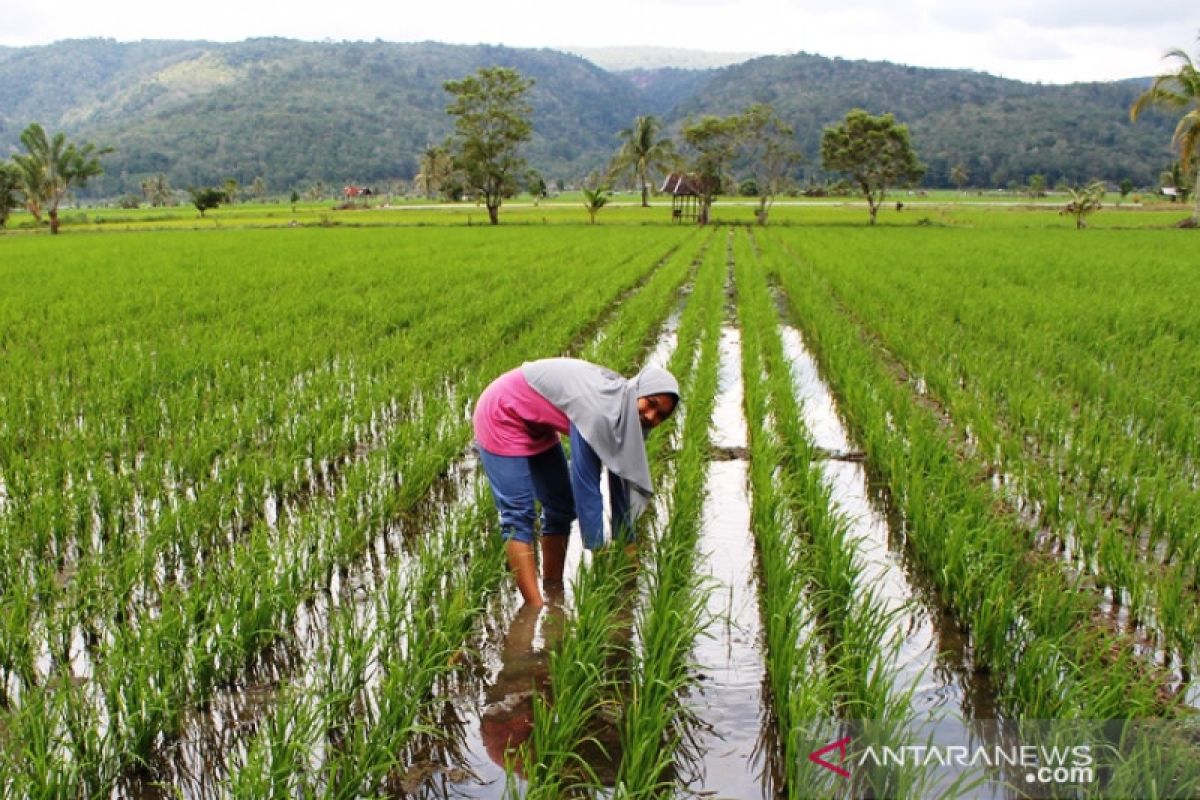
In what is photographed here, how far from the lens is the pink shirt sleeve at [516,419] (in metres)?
3.06

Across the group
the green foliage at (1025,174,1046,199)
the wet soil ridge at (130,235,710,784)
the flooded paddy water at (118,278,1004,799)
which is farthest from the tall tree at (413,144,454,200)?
the flooded paddy water at (118,278,1004,799)

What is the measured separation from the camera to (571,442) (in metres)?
3.00

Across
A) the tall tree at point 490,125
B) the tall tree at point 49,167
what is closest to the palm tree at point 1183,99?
the tall tree at point 490,125

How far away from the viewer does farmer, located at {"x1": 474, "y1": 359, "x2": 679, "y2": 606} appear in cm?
287

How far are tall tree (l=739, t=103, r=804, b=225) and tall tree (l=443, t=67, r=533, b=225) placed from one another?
9.37 metres

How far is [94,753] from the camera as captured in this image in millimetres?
2143

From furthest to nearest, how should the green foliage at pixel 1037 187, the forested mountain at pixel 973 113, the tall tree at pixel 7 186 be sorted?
the forested mountain at pixel 973 113
the green foliage at pixel 1037 187
the tall tree at pixel 7 186

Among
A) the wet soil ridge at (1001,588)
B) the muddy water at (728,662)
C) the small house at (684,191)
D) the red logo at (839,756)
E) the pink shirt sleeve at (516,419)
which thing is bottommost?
the muddy water at (728,662)

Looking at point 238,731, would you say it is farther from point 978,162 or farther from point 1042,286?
point 978,162

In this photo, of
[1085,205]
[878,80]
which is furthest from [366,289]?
[878,80]

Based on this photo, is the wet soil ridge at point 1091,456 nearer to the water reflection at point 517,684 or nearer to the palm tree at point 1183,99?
the water reflection at point 517,684

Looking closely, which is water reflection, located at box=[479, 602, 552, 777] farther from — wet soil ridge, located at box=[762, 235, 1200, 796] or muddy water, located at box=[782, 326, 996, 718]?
wet soil ridge, located at box=[762, 235, 1200, 796]

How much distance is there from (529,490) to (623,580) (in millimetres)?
506

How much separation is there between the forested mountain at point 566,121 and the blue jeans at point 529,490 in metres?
89.5
